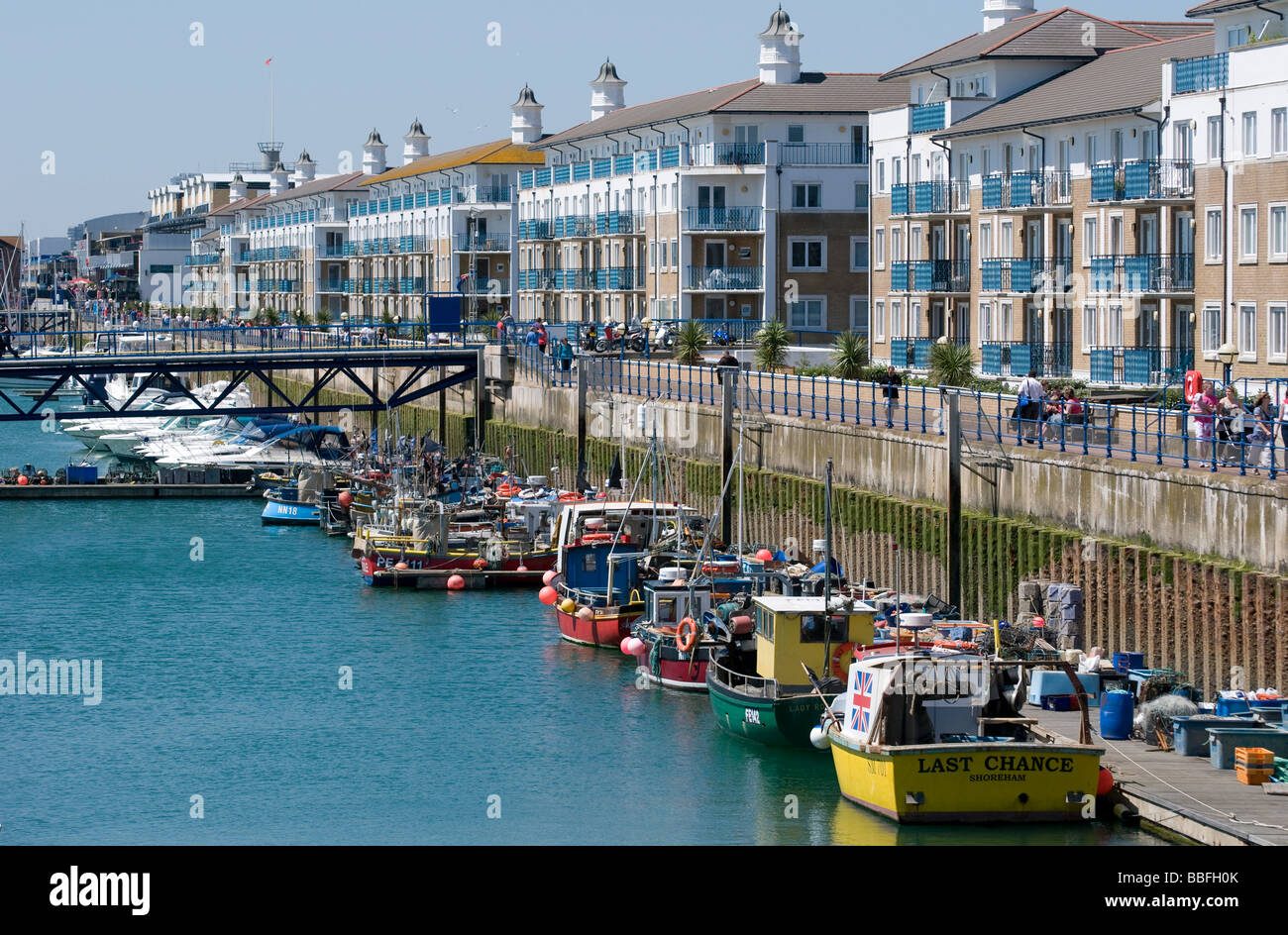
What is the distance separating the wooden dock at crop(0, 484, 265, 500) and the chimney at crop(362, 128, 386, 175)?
9037 cm


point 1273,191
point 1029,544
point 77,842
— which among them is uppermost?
point 1273,191

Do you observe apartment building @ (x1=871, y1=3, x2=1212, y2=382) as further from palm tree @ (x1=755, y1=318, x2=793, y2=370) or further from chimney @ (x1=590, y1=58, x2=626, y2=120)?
chimney @ (x1=590, y1=58, x2=626, y2=120)

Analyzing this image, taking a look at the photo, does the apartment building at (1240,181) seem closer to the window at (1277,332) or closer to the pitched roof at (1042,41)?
the window at (1277,332)

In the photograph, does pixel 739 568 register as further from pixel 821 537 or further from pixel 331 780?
pixel 331 780

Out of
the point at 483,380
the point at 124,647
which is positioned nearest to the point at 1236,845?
the point at 124,647

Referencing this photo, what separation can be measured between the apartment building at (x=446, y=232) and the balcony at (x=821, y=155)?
1194 inches

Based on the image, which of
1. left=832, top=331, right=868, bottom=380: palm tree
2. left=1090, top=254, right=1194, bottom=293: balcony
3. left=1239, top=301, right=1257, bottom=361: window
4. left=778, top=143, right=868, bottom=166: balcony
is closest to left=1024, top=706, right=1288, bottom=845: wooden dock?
left=1239, top=301, right=1257, bottom=361: window

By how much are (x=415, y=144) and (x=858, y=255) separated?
269 ft

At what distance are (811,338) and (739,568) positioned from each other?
4792 centimetres

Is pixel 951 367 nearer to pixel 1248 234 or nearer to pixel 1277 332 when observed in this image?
pixel 1248 234

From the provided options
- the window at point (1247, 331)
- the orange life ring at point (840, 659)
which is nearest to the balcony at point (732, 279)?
the window at point (1247, 331)

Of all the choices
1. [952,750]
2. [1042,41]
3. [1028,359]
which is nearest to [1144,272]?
[1028,359]

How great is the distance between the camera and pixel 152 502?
8300 centimetres

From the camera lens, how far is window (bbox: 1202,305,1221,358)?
5338cm
